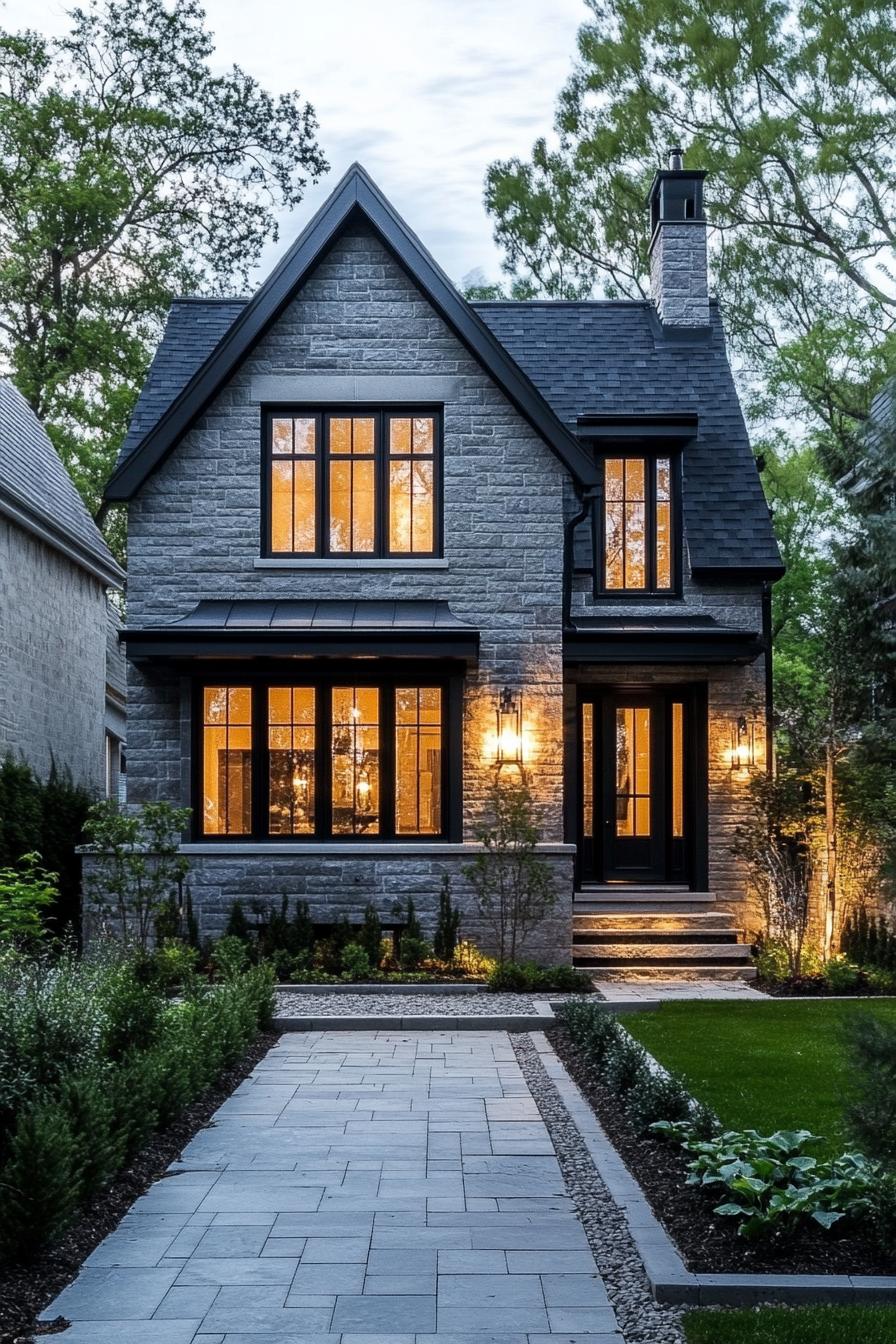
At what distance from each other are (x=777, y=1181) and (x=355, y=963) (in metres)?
8.53

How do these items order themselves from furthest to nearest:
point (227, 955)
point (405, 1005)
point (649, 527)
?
point (649, 527), point (227, 955), point (405, 1005)

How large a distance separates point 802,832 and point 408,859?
14.4ft

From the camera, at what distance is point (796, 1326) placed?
4918 mm

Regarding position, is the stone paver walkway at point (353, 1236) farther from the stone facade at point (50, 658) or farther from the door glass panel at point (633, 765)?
the stone facade at point (50, 658)

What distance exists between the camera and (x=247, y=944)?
48.5 ft

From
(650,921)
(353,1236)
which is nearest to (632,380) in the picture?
(650,921)

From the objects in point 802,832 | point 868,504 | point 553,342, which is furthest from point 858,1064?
point 553,342

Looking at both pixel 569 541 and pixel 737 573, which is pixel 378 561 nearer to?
pixel 569 541

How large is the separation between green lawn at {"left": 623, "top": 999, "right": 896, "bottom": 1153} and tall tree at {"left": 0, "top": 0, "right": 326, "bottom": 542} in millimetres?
17747

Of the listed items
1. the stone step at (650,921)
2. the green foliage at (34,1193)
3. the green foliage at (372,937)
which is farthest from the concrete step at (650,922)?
the green foliage at (34,1193)

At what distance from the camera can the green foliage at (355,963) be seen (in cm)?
1412

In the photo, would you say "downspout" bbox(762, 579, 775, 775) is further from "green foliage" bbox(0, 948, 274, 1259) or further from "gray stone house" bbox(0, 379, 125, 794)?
"gray stone house" bbox(0, 379, 125, 794)

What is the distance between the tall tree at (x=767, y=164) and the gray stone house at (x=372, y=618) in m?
10.2

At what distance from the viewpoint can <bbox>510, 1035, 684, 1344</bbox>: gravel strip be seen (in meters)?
5.06
